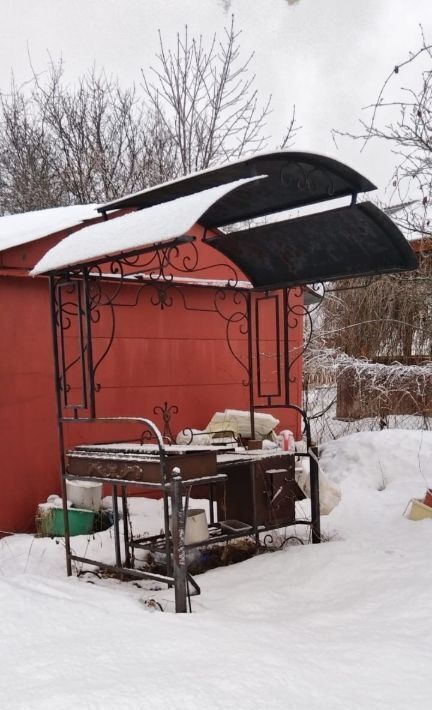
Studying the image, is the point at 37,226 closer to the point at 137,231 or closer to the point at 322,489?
the point at 137,231

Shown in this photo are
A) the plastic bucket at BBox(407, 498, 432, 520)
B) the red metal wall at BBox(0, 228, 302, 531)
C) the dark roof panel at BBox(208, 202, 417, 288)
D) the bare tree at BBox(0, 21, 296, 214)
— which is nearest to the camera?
the dark roof panel at BBox(208, 202, 417, 288)

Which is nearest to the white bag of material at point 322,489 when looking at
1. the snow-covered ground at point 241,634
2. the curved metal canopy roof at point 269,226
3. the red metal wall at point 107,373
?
the snow-covered ground at point 241,634

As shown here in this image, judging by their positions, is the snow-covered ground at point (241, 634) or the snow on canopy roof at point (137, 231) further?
the snow on canopy roof at point (137, 231)

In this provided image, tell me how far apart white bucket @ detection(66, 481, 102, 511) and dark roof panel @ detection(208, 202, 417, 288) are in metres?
2.43

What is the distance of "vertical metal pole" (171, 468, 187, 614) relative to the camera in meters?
3.90

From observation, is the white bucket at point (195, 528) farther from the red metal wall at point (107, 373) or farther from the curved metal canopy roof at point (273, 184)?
the curved metal canopy roof at point (273, 184)

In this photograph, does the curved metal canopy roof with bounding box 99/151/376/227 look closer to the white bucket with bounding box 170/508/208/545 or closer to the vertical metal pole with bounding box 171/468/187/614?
the vertical metal pole with bounding box 171/468/187/614

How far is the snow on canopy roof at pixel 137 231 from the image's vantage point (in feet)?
12.7

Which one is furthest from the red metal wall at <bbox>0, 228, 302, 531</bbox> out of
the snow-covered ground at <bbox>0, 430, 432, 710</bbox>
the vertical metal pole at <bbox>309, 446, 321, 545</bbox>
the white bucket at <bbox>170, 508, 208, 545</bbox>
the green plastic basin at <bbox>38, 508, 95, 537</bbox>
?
the white bucket at <bbox>170, 508, 208, 545</bbox>

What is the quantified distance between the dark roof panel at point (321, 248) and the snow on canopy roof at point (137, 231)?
3.85 feet

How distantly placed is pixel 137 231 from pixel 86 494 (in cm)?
302

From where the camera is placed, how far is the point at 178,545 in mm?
3986

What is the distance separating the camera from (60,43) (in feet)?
63.0

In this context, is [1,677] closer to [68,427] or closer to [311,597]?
[311,597]
